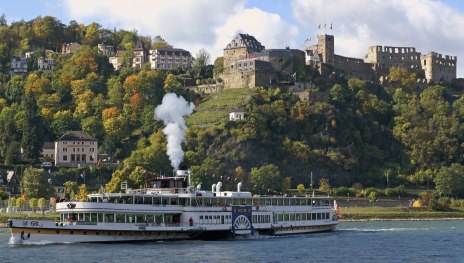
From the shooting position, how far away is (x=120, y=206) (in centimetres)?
6781

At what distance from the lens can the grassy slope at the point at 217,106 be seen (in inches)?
5438

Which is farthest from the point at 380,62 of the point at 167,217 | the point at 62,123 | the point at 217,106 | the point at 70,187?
the point at 167,217

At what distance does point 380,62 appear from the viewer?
172 metres

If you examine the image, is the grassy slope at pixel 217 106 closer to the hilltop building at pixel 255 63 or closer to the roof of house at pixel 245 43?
the hilltop building at pixel 255 63

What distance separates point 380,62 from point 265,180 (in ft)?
200

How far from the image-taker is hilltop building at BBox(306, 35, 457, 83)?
164125 millimetres

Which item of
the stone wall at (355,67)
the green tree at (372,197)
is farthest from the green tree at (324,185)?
the stone wall at (355,67)

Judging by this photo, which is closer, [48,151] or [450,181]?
[450,181]

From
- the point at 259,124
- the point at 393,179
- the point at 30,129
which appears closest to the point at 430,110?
the point at 393,179

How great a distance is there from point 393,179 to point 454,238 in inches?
2169

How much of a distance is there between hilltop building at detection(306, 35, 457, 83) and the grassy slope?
63.5 ft

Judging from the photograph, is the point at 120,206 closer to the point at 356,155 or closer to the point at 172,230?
the point at 172,230

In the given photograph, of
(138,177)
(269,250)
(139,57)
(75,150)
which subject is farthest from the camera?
(139,57)

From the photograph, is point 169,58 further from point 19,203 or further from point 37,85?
point 19,203
